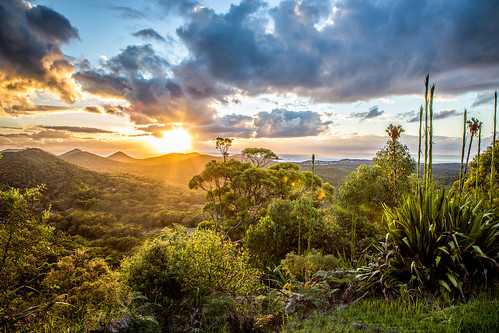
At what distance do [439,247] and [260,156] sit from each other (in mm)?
17109

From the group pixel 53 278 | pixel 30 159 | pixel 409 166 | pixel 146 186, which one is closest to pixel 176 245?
pixel 53 278

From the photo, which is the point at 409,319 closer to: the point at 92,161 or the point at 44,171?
the point at 44,171

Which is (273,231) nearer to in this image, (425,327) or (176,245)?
(176,245)

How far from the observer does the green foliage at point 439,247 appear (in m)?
3.85

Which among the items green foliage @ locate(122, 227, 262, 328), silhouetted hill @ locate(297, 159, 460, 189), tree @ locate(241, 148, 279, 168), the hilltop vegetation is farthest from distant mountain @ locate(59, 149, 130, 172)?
green foliage @ locate(122, 227, 262, 328)

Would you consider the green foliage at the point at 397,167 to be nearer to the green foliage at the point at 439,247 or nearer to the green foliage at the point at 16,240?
the green foliage at the point at 439,247

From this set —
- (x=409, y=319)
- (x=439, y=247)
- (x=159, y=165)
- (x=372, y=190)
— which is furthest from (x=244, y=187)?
(x=159, y=165)

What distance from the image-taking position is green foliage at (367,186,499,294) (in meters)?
3.85

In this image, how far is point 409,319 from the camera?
314 centimetres

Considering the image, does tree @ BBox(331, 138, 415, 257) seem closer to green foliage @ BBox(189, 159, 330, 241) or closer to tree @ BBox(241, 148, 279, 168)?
green foliage @ BBox(189, 159, 330, 241)

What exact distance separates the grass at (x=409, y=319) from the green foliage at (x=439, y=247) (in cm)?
43

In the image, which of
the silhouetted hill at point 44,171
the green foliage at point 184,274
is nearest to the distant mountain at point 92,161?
the silhouetted hill at point 44,171

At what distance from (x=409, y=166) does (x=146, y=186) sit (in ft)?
164

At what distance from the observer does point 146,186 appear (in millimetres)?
53094
